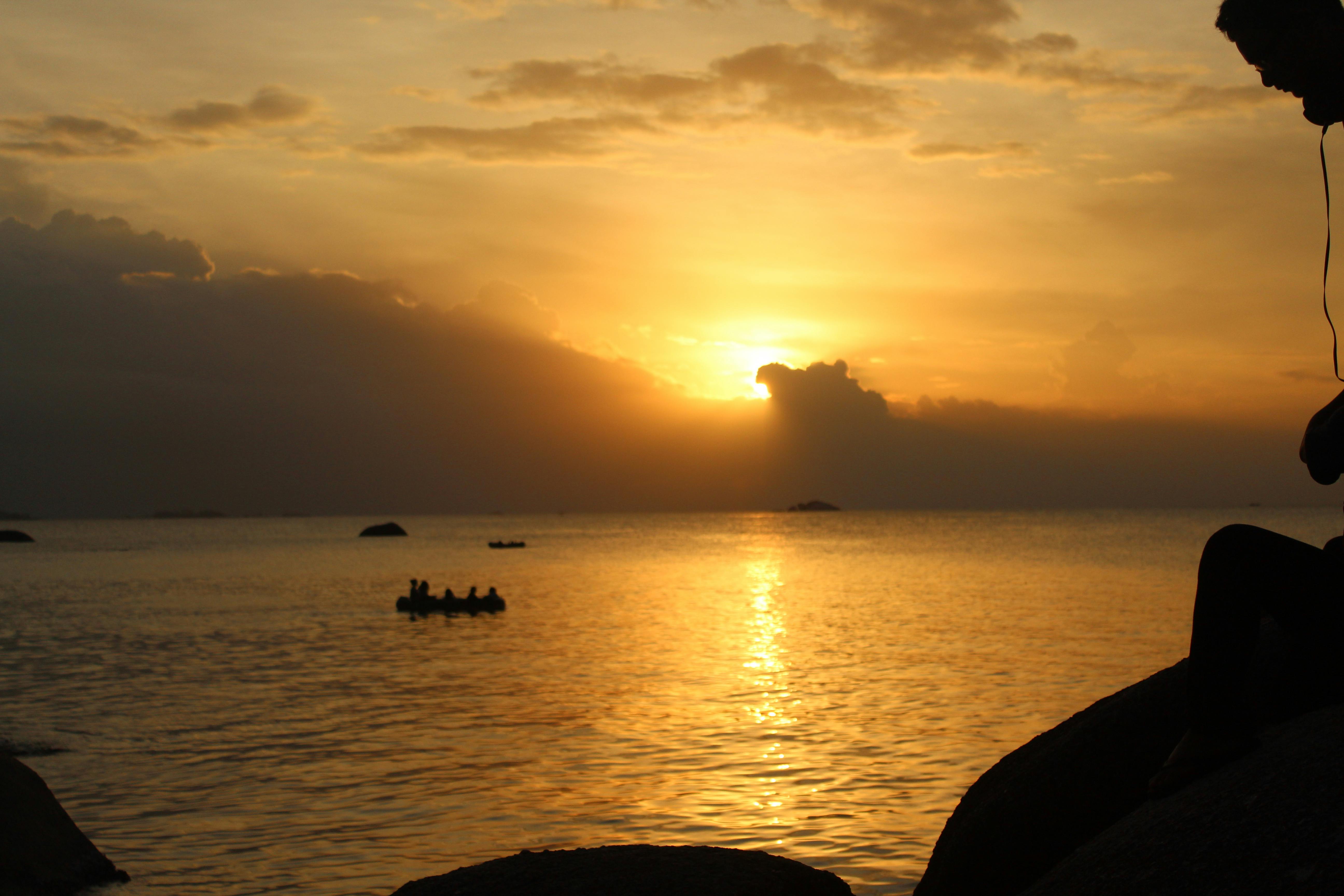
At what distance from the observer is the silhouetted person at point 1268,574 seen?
14.6 feet

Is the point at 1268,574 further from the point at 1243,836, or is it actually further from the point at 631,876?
the point at 631,876

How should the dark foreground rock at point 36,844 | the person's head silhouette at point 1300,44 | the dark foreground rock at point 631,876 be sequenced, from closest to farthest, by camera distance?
the person's head silhouette at point 1300,44
the dark foreground rock at point 631,876
the dark foreground rock at point 36,844

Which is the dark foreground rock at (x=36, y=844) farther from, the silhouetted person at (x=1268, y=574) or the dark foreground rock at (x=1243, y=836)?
the silhouetted person at (x=1268, y=574)

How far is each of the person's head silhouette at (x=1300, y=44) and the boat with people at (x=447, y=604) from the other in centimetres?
4988

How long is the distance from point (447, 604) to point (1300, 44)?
51.4 meters

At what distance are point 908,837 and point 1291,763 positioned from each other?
35.3ft

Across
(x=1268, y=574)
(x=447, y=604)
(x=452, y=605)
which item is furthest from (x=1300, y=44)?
(x=447, y=604)

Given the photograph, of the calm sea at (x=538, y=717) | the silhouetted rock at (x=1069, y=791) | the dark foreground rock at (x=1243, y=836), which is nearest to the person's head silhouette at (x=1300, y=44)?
the dark foreground rock at (x=1243, y=836)

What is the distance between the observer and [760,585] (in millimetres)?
74000

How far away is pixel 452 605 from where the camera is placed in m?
52.8

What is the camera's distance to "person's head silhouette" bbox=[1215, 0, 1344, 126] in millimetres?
4438

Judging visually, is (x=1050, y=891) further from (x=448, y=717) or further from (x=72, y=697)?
(x=72, y=697)

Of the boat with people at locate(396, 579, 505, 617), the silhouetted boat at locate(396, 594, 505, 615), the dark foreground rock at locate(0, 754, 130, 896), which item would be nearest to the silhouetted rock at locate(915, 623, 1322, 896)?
the dark foreground rock at locate(0, 754, 130, 896)

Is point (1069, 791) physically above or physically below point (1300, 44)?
below
